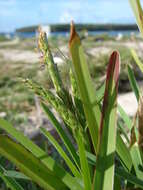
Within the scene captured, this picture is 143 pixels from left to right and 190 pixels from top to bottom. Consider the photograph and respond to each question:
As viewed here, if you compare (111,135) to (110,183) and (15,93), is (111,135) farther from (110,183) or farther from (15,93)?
(15,93)

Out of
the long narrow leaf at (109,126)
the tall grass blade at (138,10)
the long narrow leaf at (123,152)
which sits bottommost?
the long narrow leaf at (123,152)

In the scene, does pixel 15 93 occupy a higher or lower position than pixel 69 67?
lower

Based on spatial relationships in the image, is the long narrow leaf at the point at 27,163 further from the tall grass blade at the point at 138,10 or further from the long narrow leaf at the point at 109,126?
the tall grass blade at the point at 138,10

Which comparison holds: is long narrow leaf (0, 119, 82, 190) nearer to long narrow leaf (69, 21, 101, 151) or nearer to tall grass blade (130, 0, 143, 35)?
long narrow leaf (69, 21, 101, 151)

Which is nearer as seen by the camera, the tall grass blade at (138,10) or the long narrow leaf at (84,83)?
the long narrow leaf at (84,83)

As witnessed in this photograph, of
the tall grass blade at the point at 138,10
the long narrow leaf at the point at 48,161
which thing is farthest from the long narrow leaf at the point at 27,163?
the tall grass blade at the point at 138,10

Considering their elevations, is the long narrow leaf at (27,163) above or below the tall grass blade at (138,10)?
below

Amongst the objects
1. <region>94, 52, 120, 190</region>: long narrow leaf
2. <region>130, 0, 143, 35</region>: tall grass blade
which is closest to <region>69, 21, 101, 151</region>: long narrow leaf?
<region>94, 52, 120, 190</region>: long narrow leaf

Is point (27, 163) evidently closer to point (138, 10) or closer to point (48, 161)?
point (48, 161)

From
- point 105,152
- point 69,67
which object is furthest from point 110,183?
point 69,67
